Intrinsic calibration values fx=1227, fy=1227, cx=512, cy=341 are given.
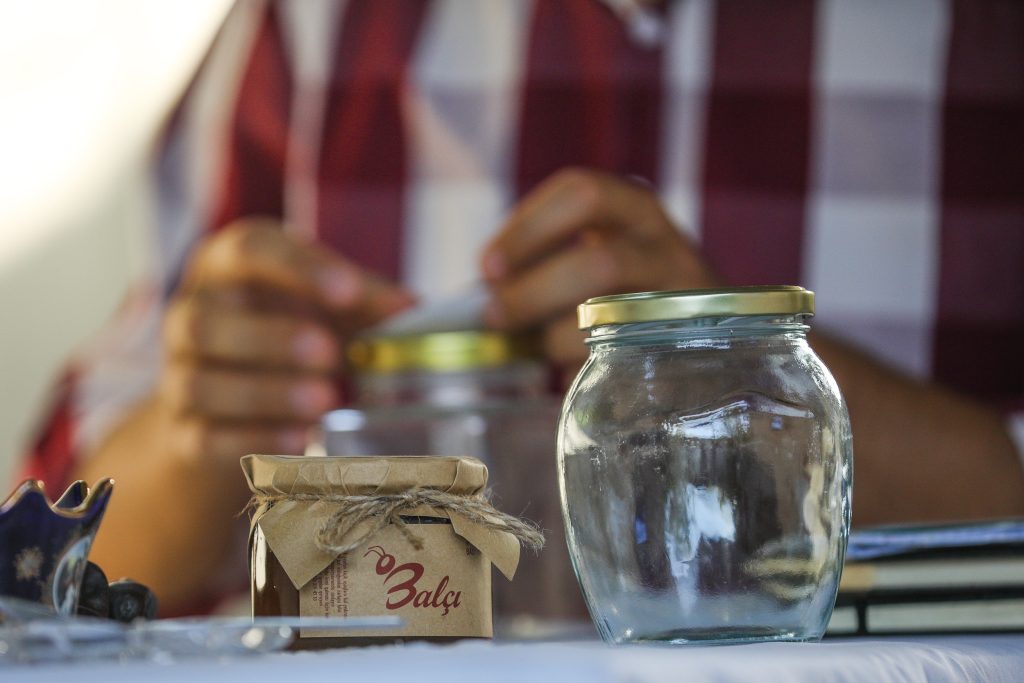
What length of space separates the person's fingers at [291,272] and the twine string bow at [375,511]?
24.3 inches

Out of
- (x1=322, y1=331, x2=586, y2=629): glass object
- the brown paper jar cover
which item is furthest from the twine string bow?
(x1=322, y1=331, x2=586, y2=629): glass object

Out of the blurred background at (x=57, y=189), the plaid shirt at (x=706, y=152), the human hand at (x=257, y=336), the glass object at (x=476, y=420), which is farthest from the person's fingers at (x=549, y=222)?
the blurred background at (x=57, y=189)

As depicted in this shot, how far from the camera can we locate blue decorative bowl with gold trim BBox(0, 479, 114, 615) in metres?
0.27

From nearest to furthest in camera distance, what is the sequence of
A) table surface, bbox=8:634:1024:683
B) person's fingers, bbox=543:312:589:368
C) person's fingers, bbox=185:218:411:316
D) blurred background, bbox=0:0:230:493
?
1. table surface, bbox=8:634:1024:683
2. person's fingers, bbox=543:312:589:368
3. person's fingers, bbox=185:218:411:316
4. blurred background, bbox=0:0:230:493

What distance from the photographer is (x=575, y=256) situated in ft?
2.72

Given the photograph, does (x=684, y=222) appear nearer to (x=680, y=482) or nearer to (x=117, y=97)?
(x=117, y=97)

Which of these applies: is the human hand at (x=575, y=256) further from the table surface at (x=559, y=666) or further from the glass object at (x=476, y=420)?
the table surface at (x=559, y=666)

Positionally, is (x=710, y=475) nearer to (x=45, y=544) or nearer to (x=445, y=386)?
(x=45, y=544)

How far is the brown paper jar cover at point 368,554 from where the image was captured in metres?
0.31

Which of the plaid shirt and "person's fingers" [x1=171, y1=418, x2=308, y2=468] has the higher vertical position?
the plaid shirt

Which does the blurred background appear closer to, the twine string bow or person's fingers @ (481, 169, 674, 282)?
person's fingers @ (481, 169, 674, 282)

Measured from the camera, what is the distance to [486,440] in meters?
0.58

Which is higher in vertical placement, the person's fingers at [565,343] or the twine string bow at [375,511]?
the person's fingers at [565,343]

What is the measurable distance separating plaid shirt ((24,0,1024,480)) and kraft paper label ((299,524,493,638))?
2.92 ft
